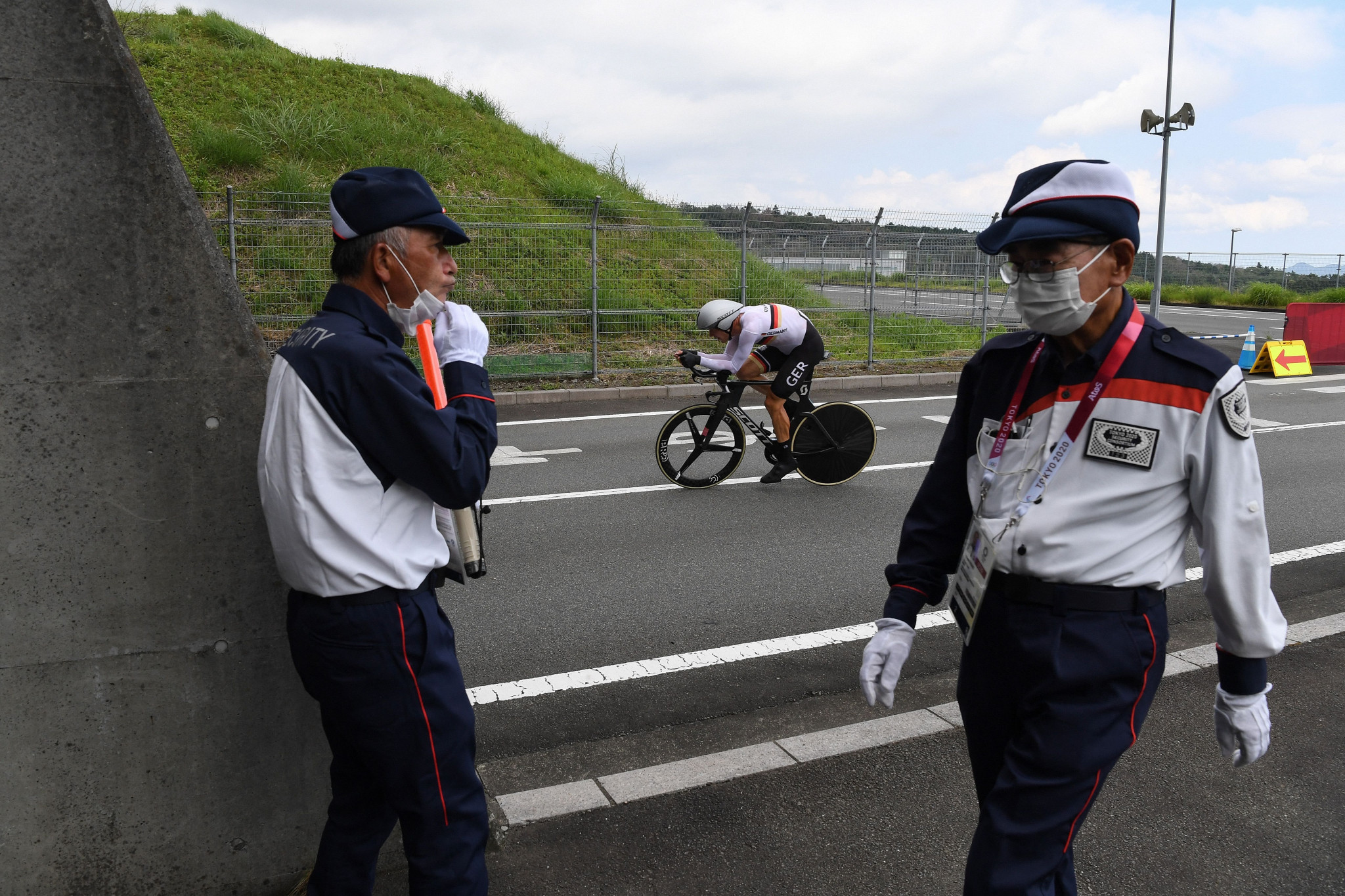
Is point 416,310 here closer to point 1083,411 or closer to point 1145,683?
point 1083,411

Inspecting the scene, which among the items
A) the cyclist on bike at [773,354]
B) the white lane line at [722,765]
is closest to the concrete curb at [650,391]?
the cyclist on bike at [773,354]

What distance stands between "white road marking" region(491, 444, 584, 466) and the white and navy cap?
7.31m

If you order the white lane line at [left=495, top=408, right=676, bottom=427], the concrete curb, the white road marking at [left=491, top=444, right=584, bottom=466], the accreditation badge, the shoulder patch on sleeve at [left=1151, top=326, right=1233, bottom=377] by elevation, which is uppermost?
the shoulder patch on sleeve at [left=1151, top=326, right=1233, bottom=377]

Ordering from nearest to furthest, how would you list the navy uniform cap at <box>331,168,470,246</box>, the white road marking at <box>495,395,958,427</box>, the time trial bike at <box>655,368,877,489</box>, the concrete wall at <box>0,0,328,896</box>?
the navy uniform cap at <box>331,168,470,246</box> < the concrete wall at <box>0,0,328,896</box> < the time trial bike at <box>655,368,877,489</box> < the white road marking at <box>495,395,958,427</box>

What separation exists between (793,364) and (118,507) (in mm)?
6488

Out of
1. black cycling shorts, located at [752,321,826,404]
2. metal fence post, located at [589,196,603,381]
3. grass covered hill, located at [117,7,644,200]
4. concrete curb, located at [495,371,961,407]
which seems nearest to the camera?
black cycling shorts, located at [752,321,826,404]

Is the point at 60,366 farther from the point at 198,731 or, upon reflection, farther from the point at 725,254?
the point at 725,254

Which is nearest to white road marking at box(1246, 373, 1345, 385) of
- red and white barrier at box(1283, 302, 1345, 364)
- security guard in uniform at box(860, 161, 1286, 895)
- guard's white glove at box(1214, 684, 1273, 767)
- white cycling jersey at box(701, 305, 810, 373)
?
red and white barrier at box(1283, 302, 1345, 364)

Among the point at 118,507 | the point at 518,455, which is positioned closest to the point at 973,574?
the point at 118,507

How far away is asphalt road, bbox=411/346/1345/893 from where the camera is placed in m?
3.05

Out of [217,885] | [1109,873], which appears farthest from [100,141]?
[1109,873]

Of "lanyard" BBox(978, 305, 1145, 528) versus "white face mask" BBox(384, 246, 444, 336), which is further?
"white face mask" BBox(384, 246, 444, 336)

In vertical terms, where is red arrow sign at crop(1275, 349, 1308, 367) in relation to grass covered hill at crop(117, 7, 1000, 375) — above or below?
below

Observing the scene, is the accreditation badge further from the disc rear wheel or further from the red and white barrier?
the red and white barrier
